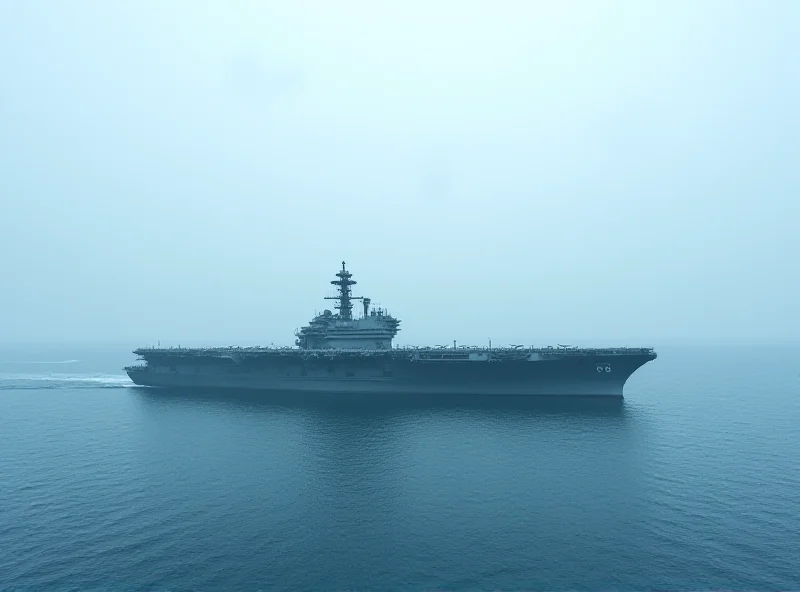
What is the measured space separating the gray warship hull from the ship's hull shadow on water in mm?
588

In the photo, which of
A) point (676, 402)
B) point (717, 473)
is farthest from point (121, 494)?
point (676, 402)

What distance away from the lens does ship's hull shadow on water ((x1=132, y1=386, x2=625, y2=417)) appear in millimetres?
32656

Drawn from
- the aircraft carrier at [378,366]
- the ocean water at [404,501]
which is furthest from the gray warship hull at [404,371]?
the ocean water at [404,501]

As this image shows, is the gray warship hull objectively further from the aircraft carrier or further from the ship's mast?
the ship's mast

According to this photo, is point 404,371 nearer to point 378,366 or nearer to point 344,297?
point 378,366

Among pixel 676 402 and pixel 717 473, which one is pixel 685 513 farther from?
pixel 676 402

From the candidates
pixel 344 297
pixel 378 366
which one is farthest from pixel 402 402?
pixel 344 297

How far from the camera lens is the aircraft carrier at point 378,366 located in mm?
34438

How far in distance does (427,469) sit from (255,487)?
26.4 ft

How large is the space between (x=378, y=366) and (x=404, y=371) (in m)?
2.61

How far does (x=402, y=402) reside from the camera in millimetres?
36156

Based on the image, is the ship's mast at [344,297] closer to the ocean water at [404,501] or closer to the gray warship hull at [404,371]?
the gray warship hull at [404,371]

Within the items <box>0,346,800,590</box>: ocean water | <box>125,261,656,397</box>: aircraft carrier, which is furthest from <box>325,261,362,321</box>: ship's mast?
<box>0,346,800,590</box>: ocean water

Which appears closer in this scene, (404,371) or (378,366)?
(404,371)
